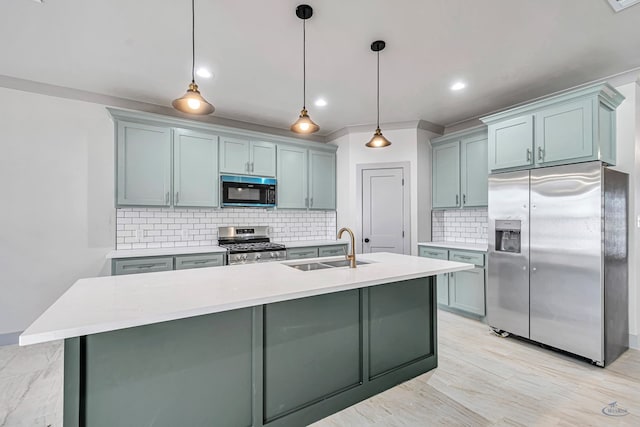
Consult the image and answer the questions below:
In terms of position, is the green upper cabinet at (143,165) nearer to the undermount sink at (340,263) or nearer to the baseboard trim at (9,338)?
the baseboard trim at (9,338)

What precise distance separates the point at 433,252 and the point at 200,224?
10.8 feet

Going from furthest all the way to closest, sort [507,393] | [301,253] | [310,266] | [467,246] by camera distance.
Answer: [301,253] → [467,246] → [310,266] → [507,393]

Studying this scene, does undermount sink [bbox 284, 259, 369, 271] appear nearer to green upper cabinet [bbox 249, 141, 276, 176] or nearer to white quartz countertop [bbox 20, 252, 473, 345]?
white quartz countertop [bbox 20, 252, 473, 345]

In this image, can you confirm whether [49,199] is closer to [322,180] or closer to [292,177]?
[292,177]

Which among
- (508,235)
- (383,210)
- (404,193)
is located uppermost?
(404,193)

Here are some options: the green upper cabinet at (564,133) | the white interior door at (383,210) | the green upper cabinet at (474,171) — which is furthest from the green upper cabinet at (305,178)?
the green upper cabinet at (564,133)

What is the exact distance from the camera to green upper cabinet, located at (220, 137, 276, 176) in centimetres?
400

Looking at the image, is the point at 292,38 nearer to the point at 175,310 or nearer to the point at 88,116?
the point at 175,310

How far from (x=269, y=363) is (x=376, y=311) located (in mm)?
873

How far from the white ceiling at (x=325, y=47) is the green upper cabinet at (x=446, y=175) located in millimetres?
804

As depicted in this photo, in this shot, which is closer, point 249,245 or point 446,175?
point 249,245

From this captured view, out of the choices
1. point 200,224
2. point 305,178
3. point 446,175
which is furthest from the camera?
point 305,178

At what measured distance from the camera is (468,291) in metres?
3.76

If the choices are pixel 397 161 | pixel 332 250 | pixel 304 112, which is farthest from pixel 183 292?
pixel 397 161
